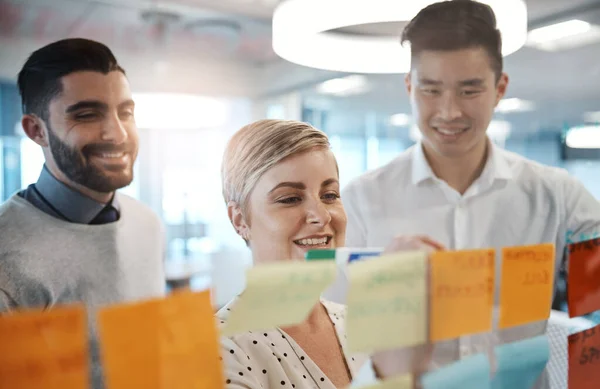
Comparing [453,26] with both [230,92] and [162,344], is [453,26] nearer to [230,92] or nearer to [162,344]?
[230,92]

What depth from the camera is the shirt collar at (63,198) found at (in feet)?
2.27

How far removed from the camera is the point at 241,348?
2.60 ft

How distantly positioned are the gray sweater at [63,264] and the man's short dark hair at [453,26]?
0.55m

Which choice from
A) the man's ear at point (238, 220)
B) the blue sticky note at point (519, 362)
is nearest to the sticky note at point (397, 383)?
the blue sticky note at point (519, 362)

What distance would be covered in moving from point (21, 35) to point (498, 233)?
0.83 metres

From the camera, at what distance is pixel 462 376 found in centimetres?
61

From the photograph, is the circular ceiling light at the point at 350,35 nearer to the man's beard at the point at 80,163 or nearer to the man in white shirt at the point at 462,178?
the man in white shirt at the point at 462,178

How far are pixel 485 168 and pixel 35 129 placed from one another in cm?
71

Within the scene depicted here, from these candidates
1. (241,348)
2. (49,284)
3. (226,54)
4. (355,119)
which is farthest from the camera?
(355,119)

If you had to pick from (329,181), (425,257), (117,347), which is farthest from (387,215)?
(117,347)

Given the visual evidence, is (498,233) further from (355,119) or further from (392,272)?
(355,119)

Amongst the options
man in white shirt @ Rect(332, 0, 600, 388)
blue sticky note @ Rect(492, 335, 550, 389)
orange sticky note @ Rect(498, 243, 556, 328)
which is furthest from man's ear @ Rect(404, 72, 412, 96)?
blue sticky note @ Rect(492, 335, 550, 389)

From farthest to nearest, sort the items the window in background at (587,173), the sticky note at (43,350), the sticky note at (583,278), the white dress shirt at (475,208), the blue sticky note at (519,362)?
the window in background at (587,173) < the white dress shirt at (475,208) < the sticky note at (583,278) < the blue sticky note at (519,362) < the sticky note at (43,350)

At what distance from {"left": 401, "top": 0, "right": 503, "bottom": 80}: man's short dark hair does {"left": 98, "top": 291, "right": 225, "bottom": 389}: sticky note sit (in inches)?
22.5
